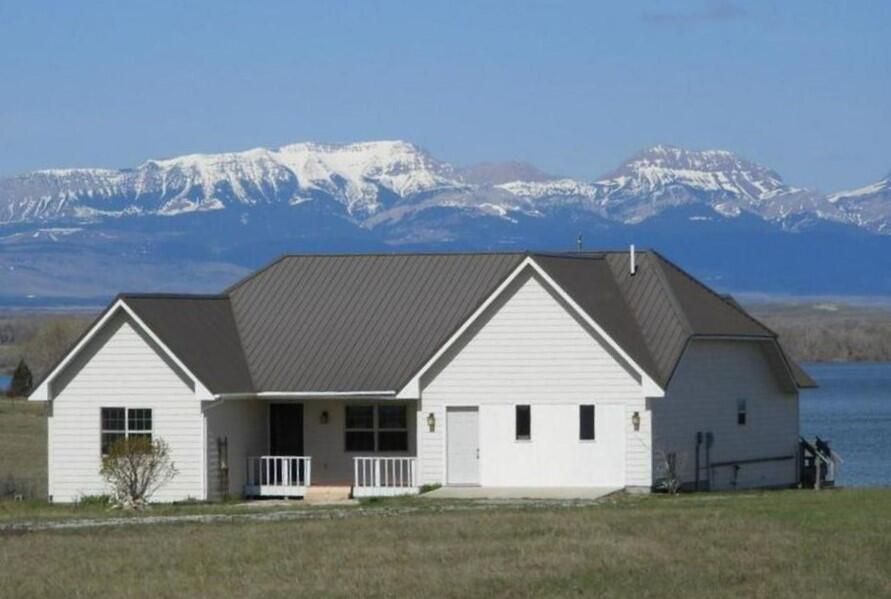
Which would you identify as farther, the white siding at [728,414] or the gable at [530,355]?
the white siding at [728,414]

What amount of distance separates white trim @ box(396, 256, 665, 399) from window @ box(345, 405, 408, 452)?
4.88 feet

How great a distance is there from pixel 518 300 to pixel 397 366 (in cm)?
335

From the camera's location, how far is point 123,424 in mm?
49688

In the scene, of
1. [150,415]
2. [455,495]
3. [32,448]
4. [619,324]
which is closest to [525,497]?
[455,495]

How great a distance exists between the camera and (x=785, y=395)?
2148 inches

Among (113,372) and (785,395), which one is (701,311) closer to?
(785,395)

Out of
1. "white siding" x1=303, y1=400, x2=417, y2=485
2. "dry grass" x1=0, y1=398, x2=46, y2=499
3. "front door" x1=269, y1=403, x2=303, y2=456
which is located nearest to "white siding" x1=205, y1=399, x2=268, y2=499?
"front door" x1=269, y1=403, x2=303, y2=456

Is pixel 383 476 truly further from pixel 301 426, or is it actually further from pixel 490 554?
pixel 490 554

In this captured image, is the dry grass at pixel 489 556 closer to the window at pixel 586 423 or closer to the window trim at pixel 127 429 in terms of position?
the window at pixel 586 423

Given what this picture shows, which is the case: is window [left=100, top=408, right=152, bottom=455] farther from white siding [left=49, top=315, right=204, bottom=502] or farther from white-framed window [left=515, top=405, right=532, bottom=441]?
white-framed window [left=515, top=405, right=532, bottom=441]

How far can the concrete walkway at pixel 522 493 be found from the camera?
152 ft

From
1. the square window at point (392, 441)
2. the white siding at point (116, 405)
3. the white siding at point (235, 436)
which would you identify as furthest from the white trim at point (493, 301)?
the white siding at point (116, 405)

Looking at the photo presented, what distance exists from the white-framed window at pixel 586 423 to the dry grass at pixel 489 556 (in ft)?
30.9

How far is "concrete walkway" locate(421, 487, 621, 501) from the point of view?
46344mm
